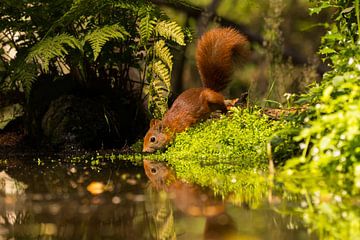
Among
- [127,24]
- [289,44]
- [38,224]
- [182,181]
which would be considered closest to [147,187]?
[182,181]

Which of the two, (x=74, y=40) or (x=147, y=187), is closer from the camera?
(x=147, y=187)

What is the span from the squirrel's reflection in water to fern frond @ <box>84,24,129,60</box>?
1400mm

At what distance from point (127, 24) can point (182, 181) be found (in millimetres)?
2469

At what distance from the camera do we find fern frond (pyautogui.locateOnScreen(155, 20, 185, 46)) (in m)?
5.42

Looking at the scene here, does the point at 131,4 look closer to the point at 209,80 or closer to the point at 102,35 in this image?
the point at 102,35

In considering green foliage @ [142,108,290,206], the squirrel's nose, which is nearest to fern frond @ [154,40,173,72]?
green foliage @ [142,108,290,206]

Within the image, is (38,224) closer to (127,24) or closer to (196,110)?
(196,110)

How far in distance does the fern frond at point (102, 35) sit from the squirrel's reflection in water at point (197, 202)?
140 centimetres

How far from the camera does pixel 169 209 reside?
2.92 metres

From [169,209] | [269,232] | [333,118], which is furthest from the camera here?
[333,118]

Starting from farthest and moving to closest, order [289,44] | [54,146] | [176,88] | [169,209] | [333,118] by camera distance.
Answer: [289,44], [176,88], [54,146], [333,118], [169,209]

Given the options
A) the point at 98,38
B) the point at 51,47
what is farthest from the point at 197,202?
the point at 51,47

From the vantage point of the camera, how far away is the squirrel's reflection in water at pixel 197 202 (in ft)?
8.18

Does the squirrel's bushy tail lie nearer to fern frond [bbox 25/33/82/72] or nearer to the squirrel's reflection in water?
fern frond [bbox 25/33/82/72]
